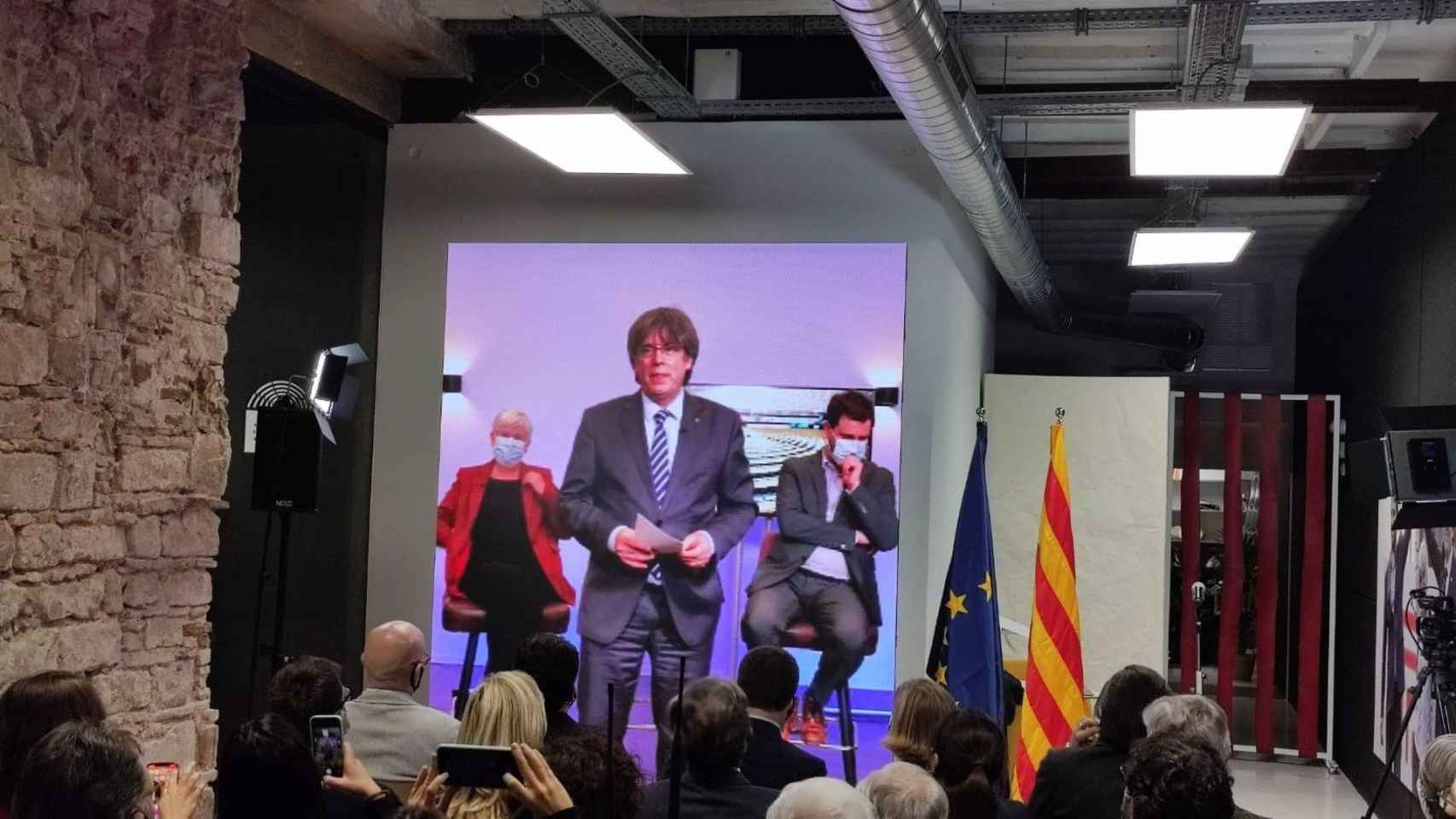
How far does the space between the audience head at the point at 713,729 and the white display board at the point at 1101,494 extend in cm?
584

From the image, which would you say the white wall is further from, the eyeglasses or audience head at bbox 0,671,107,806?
audience head at bbox 0,671,107,806

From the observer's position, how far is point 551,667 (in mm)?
3758

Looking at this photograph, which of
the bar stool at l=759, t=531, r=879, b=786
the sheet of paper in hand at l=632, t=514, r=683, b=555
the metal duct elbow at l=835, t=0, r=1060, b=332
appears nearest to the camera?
the metal duct elbow at l=835, t=0, r=1060, b=332

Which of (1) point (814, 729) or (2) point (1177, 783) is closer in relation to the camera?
(2) point (1177, 783)

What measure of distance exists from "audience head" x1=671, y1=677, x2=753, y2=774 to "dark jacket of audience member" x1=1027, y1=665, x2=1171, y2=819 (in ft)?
3.30

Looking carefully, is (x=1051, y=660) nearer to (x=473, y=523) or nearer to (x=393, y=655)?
(x=473, y=523)

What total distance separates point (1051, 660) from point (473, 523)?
110 inches

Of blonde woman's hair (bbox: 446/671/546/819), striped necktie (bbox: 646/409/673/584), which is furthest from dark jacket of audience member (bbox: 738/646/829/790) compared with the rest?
striped necktie (bbox: 646/409/673/584)

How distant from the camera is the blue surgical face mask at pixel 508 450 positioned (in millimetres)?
7047

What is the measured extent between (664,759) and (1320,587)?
5640mm

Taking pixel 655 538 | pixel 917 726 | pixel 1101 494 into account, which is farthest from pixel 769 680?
pixel 1101 494

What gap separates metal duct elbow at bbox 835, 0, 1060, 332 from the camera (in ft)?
14.5

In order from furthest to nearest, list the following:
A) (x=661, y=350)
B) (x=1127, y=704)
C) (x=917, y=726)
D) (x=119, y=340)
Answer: (x=661, y=350) → (x=119, y=340) → (x=1127, y=704) → (x=917, y=726)

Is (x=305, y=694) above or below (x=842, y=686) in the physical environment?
above
